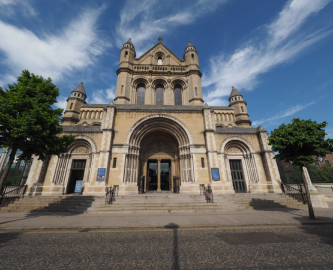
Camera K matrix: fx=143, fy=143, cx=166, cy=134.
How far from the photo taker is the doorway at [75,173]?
52.0ft

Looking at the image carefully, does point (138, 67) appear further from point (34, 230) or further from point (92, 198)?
point (34, 230)

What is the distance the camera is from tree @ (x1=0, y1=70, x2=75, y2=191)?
7496mm

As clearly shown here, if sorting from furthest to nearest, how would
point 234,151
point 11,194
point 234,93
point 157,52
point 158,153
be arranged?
point 157,52
point 234,93
point 158,153
point 234,151
point 11,194

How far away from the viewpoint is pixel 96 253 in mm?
3768

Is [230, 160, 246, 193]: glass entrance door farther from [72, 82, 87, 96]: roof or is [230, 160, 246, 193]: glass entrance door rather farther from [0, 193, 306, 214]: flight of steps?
[72, 82, 87, 96]: roof

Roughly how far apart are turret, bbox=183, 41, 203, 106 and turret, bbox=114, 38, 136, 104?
1065 centimetres

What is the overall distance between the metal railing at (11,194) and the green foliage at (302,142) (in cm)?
2028

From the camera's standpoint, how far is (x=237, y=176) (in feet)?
55.2

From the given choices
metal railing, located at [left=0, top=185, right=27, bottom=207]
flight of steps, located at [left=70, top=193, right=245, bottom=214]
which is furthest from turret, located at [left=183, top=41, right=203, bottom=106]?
metal railing, located at [left=0, top=185, right=27, bottom=207]

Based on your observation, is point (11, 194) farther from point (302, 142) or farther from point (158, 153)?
point (302, 142)

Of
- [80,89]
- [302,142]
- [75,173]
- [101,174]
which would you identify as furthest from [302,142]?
[80,89]

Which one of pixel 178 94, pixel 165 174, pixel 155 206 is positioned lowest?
pixel 155 206

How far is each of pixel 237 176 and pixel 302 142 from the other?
10.0 m

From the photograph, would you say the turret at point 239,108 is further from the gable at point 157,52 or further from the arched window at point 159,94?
the arched window at point 159,94
